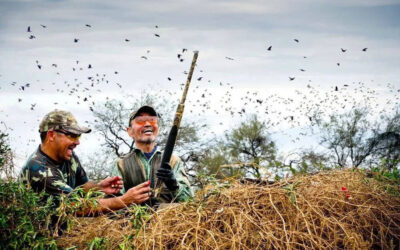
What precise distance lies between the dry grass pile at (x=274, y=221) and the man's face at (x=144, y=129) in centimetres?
269

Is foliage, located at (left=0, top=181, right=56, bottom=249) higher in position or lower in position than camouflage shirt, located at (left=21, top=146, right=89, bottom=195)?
lower

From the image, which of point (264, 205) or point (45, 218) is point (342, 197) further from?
point (45, 218)

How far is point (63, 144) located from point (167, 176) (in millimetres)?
1093

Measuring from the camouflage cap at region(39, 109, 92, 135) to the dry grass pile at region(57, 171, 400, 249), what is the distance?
1.35 m

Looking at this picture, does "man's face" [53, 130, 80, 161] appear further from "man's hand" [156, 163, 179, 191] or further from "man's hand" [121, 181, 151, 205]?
"man's hand" [156, 163, 179, 191]

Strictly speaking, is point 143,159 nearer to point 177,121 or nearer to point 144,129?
point 144,129

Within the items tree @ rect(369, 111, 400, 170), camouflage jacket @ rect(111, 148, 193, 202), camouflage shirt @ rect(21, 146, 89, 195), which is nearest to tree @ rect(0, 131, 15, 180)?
camouflage shirt @ rect(21, 146, 89, 195)

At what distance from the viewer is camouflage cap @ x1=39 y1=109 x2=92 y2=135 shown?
4.12 m

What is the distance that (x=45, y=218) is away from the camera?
10.1ft

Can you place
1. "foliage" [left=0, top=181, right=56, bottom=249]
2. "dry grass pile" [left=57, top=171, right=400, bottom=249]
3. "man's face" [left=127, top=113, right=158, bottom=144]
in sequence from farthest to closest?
"man's face" [left=127, top=113, right=158, bottom=144], "foliage" [left=0, top=181, right=56, bottom=249], "dry grass pile" [left=57, top=171, right=400, bottom=249]

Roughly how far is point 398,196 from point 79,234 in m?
2.49

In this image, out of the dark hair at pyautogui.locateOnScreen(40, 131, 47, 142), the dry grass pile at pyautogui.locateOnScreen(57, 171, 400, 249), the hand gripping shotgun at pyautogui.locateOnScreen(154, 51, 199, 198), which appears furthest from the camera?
the dark hair at pyautogui.locateOnScreen(40, 131, 47, 142)

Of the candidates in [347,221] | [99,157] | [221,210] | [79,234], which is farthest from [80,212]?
[99,157]

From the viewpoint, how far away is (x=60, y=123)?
4145 mm
